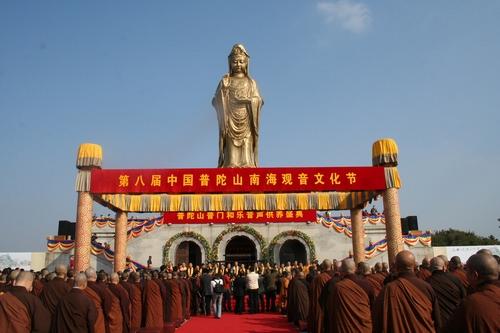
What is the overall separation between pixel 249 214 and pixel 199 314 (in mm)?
6226

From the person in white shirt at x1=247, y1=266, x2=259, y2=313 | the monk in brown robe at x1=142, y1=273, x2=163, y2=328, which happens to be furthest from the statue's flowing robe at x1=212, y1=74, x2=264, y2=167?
the monk in brown robe at x1=142, y1=273, x2=163, y2=328

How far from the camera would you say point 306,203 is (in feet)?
48.3

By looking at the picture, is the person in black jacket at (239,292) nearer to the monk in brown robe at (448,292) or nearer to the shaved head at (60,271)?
the shaved head at (60,271)

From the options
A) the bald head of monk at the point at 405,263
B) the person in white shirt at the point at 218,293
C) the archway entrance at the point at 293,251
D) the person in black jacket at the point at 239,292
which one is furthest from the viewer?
the archway entrance at the point at 293,251

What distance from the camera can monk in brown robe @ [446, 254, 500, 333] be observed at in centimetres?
237

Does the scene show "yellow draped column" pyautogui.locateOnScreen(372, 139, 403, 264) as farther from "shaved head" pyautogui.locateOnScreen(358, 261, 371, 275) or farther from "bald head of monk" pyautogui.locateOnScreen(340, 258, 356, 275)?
"bald head of monk" pyautogui.locateOnScreen(340, 258, 356, 275)

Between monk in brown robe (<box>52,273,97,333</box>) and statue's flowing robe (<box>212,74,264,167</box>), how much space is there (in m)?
16.0

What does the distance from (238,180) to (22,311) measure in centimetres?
955

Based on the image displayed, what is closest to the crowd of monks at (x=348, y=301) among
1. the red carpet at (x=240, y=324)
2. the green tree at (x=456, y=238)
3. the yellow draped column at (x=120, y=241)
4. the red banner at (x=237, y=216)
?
the red carpet at (x=240, y=324)

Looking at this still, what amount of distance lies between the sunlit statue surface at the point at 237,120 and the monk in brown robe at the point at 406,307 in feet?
55.4

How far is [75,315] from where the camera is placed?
4637 mm

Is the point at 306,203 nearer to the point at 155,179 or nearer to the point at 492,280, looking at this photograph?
the point at 155,179

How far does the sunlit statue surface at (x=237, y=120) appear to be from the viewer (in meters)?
20.7

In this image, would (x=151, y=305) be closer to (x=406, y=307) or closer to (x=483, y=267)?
(x=406, y=307)
